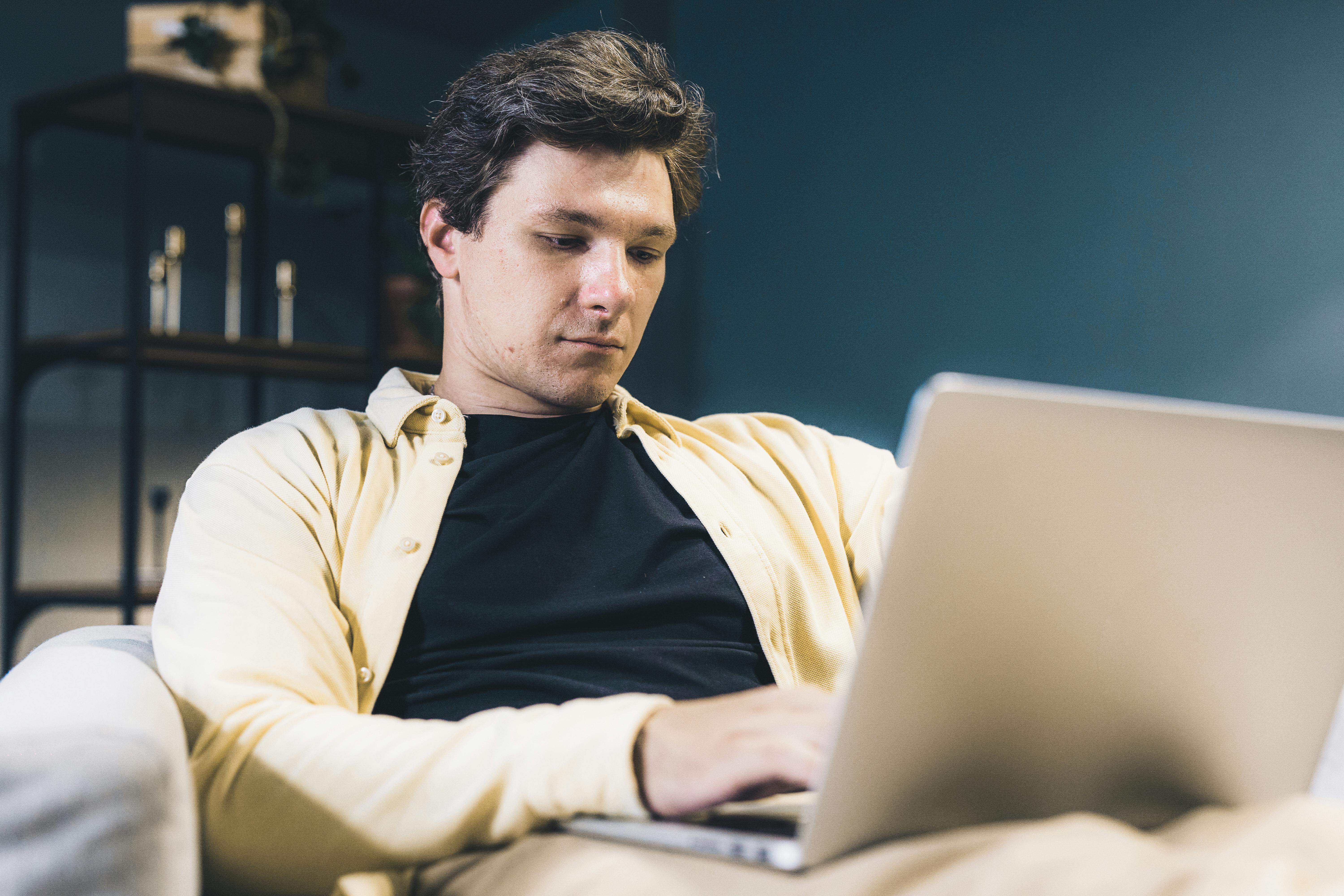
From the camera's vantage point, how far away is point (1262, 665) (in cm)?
69

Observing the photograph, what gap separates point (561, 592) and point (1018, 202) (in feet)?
5.69

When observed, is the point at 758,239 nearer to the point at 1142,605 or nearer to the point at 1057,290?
the point at 1057,290

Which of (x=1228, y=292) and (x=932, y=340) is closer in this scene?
(x=1228, y=292)

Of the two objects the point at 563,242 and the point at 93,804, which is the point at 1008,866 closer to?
the point at 93,804

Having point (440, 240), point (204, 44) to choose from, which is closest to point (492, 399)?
point (440, 240)

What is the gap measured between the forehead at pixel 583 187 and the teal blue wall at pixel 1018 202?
1.31 meters

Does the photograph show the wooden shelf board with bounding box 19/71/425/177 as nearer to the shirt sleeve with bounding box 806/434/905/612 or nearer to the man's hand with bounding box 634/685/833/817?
the shirt sleeve with bounding box 806/434/905/612

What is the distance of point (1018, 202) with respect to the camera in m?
2.34

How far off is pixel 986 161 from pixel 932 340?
41 centimetres

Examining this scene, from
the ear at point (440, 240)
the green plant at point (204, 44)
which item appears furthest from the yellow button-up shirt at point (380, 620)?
the green plant at point (204, 44)

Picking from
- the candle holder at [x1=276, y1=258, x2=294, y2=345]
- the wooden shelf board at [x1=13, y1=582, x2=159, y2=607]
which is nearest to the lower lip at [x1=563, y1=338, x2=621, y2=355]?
the wooden shelf board at [x1=13, y1=582, x2=159, y2=607]

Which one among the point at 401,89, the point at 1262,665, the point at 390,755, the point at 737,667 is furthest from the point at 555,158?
the point at 401,89

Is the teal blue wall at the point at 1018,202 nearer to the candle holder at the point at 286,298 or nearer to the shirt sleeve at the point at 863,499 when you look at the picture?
the shirt sleeve at the point at 863,499

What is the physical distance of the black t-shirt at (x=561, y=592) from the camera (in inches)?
36.3
